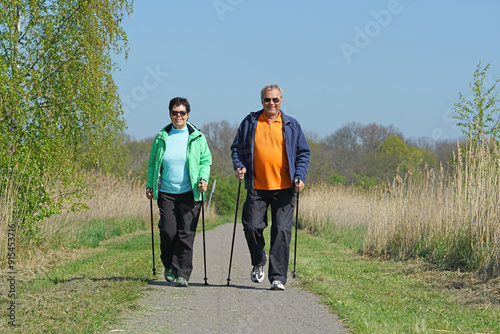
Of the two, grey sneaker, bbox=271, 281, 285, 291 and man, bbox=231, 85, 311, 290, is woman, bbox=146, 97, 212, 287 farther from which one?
grey sneaker, bbox=271, 281, 285, 291

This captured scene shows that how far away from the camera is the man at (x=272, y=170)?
7512mm

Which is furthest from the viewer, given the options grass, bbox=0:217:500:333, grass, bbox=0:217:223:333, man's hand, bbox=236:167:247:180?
man's hand, bbox=236:167:247:180

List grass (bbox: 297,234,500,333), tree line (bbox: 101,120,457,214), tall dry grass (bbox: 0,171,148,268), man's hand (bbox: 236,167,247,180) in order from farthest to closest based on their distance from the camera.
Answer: tree line (bbox: 101,120,457,214)
tall dry grass (bbox: 0,171,148,268)
man's hand (bbox: 236,167,247,180)
grass (bbox: 297,234,500,333)

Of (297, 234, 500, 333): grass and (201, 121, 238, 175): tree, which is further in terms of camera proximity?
(201, 121, 238, 175): tree

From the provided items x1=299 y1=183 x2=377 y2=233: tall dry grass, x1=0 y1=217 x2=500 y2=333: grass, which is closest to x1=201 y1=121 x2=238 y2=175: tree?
x1=299 y1=183 x2=377 y2=233: tall dry grass

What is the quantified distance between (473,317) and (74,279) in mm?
4799

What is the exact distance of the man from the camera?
7.51m

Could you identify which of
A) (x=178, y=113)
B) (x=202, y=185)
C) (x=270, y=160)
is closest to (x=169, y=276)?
(x=202, y=185)

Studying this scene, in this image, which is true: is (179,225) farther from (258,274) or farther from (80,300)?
(80,300)

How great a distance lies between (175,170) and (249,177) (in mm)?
918

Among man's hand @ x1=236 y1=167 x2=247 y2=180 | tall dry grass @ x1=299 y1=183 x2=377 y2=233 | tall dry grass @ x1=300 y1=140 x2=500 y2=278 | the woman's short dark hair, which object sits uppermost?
the woman's short dark hair

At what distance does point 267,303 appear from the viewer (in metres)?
6.62

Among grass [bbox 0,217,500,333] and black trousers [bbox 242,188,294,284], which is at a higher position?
black trousers [bbox 242,188,294,284]

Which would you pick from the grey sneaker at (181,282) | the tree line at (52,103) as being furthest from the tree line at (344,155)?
the grey sneaker at (181,282)
